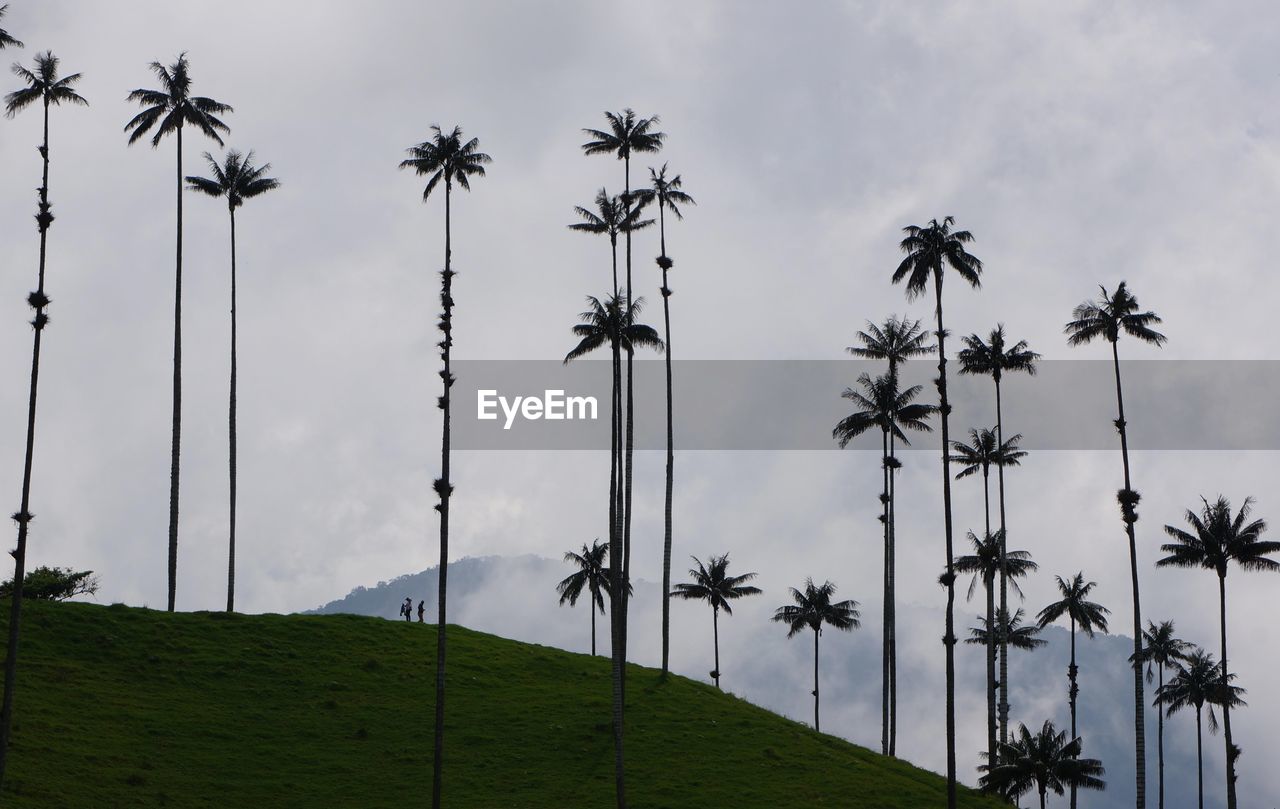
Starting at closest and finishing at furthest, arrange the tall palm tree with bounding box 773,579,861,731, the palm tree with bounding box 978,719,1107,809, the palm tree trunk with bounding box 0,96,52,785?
1. the palm tree trunk with bounding box 0,96,52,785
2. the palm tree with bounding box 978,719,1107,809
3. the tall palm tree with bounding box 773,579,861,731

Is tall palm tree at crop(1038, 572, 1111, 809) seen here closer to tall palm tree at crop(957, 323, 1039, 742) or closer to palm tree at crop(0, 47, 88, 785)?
tall palm tree at crop(957, 323, 1039, 742)

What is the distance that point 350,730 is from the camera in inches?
2584

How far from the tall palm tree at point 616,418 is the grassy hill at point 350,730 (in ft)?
11.9

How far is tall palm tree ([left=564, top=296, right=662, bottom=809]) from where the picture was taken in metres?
62.5

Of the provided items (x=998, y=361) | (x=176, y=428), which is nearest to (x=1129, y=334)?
(x=998, y=361)

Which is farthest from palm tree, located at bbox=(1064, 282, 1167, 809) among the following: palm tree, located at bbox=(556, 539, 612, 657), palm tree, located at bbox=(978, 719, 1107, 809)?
palm tree, located at bbox=(556, 539, 612, 657)

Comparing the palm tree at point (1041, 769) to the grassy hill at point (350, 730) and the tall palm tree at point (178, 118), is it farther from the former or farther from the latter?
the tall palm tree at point (178, 118)

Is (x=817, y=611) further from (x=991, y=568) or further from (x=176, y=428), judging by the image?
(x=176, y=428)

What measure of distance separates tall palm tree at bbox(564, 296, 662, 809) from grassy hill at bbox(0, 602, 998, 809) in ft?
11.9

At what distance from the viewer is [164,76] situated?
85.4 metres

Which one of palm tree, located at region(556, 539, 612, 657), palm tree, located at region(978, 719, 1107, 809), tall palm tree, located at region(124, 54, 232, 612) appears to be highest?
tall palm tree, located at region(124, 54, 232, 612)

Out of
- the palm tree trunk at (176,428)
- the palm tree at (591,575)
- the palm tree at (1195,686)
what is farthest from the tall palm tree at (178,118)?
the palm tree at (1195,686)

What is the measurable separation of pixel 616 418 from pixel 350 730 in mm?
23821

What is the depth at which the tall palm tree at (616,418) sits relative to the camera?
62.5m
